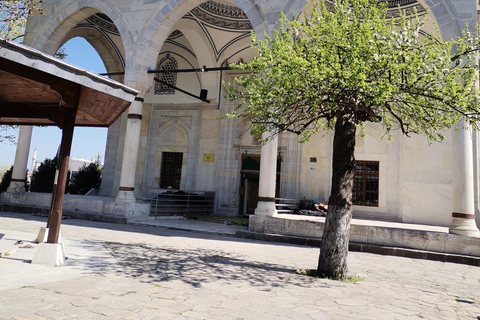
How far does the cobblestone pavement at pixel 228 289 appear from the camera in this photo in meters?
2.80

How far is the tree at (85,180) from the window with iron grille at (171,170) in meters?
3.47

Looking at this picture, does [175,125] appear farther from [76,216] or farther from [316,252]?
[316,252]

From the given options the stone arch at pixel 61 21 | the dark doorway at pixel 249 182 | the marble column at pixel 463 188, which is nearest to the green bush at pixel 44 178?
the stone arch at pixel 61 21

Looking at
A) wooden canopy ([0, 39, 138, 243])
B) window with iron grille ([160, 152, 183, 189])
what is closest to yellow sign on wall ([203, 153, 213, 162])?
window with iron grille ([160, 152, 183, 189])

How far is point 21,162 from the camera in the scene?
38.3 feet

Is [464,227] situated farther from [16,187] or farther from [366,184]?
[16,187]

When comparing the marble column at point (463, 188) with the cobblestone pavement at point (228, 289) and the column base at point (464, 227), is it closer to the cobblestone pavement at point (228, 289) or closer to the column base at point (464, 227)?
the column base at point (464, 227)

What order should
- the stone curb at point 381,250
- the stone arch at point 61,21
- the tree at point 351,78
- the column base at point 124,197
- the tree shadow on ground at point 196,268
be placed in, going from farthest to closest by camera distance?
the stone arch at point 61,21 → the column base at point 124,197 → the stone curb at point 381,250 → the tree at point 351,78 → the tree shadow on ground at point 196,268

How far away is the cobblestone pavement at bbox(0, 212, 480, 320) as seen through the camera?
9.20 ft

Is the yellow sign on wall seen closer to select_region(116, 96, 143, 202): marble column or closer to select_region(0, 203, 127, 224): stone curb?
select_region(116, 96, 143, 202): marble column

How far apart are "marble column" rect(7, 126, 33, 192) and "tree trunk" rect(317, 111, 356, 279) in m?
11.1

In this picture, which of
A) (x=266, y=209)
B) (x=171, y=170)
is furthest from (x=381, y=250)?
(x=171, y=170)

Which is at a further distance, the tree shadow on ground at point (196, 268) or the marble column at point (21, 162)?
the marble column at point (21, 162)

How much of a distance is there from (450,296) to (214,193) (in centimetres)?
1029
